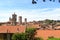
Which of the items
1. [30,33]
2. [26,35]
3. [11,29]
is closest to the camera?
[26,35]

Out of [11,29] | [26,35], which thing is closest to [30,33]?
[26,35]

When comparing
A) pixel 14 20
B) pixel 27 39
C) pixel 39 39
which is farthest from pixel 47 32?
pixel 14 20

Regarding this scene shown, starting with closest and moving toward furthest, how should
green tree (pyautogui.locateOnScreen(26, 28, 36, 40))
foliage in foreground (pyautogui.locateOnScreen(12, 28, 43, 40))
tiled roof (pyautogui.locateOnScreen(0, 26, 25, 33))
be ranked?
foliage in foreground (pyautogui.locateOnScreen(12, 28, 43, 40)) < green tree (pyautogui.locateOnScreen(26, 28, 36, 40)) < tiled roof (pyautogui.locateOnScreen(0, 26, 25, 33))

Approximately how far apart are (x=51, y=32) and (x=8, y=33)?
8.67 metres

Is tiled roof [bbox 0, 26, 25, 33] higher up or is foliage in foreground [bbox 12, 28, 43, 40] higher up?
foliage in foreground [bbox 12, 28, 43, 40]

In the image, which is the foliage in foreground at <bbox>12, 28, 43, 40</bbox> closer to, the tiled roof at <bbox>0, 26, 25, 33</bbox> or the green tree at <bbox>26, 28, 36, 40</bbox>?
the green tree at <bbox>26, 28, 36, 40</bbox>

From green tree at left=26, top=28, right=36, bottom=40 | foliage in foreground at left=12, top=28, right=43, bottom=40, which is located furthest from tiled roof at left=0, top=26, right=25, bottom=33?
foliage in foreground at left=12, top=28, right=43, bottom=40

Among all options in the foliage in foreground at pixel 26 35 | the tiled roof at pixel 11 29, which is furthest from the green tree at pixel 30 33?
the tiled roof at pixel 11 29

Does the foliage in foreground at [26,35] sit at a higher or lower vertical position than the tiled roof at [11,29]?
higher

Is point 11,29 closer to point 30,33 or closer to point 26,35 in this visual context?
point 30,33

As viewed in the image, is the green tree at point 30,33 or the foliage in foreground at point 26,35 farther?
the green tree at point 30,33

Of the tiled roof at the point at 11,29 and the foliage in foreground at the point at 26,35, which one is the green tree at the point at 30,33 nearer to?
the foliage in foreground at the point at 26,35

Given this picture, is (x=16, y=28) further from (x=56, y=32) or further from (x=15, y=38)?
(x=15, y=38)

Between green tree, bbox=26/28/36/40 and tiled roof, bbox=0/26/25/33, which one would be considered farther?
tiled roof, bbox=0/26/25/33
